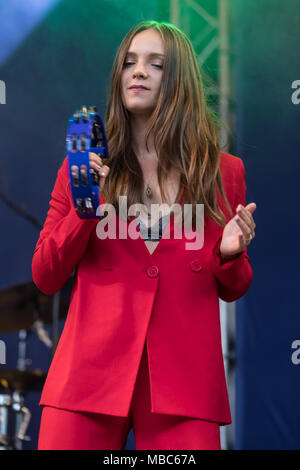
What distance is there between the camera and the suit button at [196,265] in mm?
1953

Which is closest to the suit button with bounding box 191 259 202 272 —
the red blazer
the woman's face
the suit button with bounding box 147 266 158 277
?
the red blazer

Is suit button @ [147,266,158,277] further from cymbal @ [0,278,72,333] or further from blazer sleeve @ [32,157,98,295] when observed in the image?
cymbal @ [0,278,72,333]

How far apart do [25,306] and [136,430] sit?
8.68 ft

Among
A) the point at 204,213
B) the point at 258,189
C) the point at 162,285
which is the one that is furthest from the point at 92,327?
the point at 258,189

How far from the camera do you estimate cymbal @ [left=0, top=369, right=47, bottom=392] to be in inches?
164

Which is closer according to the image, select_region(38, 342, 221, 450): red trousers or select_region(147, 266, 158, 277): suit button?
select_region(38, 342, 221, 450): red trousers

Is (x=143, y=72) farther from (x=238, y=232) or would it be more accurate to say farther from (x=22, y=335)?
(x=22, y=335)

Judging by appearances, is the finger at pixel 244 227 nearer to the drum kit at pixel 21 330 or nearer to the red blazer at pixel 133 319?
the red blazer at pixel 133 319

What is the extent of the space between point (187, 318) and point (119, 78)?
74 centimetres

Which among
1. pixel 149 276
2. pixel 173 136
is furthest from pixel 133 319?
pixel 173 136

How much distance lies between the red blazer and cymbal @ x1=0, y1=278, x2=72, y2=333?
2.40m
